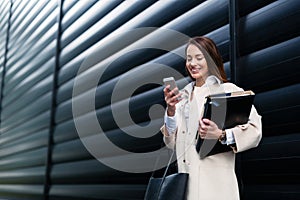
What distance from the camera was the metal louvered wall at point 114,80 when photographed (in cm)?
181

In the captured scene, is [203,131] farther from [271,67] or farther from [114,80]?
[114,80]

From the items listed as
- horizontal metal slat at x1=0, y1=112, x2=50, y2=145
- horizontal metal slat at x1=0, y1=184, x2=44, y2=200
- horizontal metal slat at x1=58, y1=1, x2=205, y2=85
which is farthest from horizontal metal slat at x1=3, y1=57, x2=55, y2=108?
horizontal metal slat at x1=0, y1=184, x2=44, y2=200

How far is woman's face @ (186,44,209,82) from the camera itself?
4.98ft

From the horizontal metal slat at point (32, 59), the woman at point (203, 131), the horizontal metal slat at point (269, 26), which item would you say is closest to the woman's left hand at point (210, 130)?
the woman at point (203, 131)

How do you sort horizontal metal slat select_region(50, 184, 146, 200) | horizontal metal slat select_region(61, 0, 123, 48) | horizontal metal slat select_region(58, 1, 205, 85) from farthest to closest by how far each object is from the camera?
horizontal metal slat select_region(61, 0, 123, 48)
horizontal metal slat select_region(50, 184, 146, 200)
horizontal metal slat select_region(58, 1, 205, 85)

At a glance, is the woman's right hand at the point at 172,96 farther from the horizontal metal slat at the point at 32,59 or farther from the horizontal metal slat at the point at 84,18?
the horizontal metal slat at the point at 32,59

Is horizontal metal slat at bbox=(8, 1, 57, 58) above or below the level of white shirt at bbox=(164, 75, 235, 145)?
above

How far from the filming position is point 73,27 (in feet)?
15.8

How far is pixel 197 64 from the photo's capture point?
152 cm

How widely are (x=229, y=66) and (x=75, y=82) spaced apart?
2.69m

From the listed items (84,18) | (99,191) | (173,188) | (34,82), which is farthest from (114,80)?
(34,82)

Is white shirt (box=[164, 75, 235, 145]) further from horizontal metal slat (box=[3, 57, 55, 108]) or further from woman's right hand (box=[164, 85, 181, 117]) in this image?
horizontal metal slat (box=[3, 57, 55, 108])

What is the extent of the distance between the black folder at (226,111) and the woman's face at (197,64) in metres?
0.23

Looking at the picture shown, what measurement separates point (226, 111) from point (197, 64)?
12.1 inches
